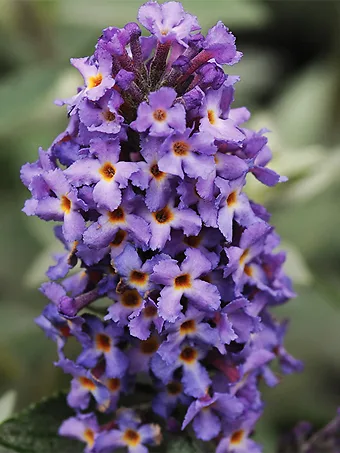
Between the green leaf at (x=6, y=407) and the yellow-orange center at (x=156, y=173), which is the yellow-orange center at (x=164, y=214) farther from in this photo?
the green leaf at (x=6, y=407)

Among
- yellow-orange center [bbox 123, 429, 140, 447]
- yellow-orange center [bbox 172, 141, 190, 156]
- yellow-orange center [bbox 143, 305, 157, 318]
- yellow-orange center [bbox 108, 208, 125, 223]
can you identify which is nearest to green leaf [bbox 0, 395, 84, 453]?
yellow-orange center [bbox 123, 429, 140, 447]

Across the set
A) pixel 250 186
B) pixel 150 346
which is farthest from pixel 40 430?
pixel 250 186

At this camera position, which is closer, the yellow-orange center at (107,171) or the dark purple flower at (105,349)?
the yellow-orange center at (107,171)

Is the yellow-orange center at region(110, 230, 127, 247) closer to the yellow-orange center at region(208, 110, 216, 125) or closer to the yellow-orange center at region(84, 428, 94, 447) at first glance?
the yellow-orange center at region(208, 110, 216, 125)

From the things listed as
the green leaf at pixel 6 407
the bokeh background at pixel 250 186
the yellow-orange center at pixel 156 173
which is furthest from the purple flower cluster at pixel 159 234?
the bokeh background at pixel 250 186

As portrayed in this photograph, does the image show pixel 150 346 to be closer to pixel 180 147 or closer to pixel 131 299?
pixel 131 299
